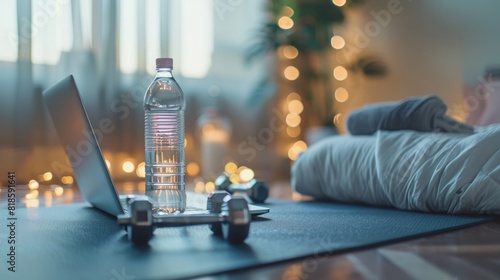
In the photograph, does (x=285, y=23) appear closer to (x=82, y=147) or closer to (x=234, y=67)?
(x=234, y=67)

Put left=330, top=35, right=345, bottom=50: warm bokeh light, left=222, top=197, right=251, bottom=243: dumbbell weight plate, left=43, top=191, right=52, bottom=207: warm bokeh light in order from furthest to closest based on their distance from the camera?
left=330, top=35, right=345, bottom=50: warm bokeh light, left=43, top=191, right=52, bottom=207: warm bokeh light, left=222, top=197, right=251, bottom=243: dumbbell weight plate

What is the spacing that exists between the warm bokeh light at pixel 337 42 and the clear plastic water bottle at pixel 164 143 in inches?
105

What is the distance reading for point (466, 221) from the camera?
5.05ft

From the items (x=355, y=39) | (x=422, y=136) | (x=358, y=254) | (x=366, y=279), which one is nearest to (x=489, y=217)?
(x=422, y=136)

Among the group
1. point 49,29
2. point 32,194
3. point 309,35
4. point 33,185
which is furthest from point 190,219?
point 309,35

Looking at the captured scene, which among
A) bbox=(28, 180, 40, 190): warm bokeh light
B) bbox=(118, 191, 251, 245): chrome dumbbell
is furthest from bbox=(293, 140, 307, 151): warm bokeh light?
bbox=(118, 191, 251, 245): chrome dumbbell

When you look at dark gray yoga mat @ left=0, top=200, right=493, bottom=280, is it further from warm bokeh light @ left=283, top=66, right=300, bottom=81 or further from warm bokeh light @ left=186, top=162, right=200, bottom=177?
warm bokeh light @ left=283, top=66, right=300, bottom=81

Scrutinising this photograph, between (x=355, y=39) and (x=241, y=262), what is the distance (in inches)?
127

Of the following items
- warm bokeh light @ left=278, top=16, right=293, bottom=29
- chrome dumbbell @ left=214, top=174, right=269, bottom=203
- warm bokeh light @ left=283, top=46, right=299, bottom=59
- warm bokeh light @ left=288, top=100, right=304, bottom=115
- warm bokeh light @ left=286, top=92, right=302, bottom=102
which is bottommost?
chrome dumbbell @ left=214, top=174, right=269, bottom=203

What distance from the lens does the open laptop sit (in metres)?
1.38

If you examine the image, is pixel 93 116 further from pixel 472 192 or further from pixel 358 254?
pixel 358 254

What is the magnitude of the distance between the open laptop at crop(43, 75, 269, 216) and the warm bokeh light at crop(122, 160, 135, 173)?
1812mm

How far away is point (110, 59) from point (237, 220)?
2.50 metres

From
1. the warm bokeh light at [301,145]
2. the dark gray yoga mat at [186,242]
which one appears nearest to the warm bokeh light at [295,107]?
the warm bokeh light at [301,145]
